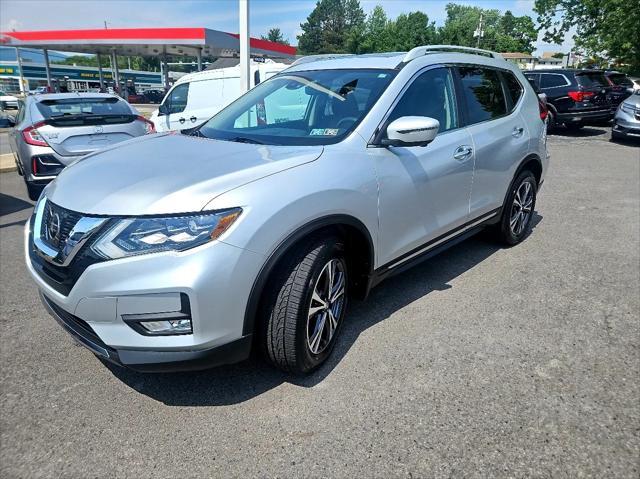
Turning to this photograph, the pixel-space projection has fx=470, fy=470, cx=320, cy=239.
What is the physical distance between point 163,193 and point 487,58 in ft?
11.3

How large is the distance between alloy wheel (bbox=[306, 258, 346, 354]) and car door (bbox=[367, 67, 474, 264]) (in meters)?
0.36

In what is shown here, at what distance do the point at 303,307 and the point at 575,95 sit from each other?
47.3ft

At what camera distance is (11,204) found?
6.92 metres

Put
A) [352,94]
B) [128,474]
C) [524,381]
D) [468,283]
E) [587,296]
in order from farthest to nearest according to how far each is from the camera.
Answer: [468,283], [587,296], [352,94], [524,381], [128,474]

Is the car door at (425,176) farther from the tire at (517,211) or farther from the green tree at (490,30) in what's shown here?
the green tree at (490,30)

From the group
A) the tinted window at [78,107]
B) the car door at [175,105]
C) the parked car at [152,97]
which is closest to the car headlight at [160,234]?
the tinted window at [78,107]

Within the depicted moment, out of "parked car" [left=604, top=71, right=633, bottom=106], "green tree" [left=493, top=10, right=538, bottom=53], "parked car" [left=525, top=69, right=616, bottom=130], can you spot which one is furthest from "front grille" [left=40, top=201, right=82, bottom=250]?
"green tree" [left=493, top=10, right=538, bottom=53]

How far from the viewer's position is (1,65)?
219ft

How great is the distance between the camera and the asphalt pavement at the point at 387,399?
6.98 feet

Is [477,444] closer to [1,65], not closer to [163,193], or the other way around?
[163,193]

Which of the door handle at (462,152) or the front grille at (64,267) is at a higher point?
the door handle at (462,152)

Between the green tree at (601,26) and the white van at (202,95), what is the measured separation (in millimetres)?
22868

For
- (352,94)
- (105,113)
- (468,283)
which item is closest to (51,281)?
(352,94)

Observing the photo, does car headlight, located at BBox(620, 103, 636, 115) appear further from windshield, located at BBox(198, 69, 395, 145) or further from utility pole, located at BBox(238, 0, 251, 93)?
windshield, located at BBox(198, 69, 395, 145)
